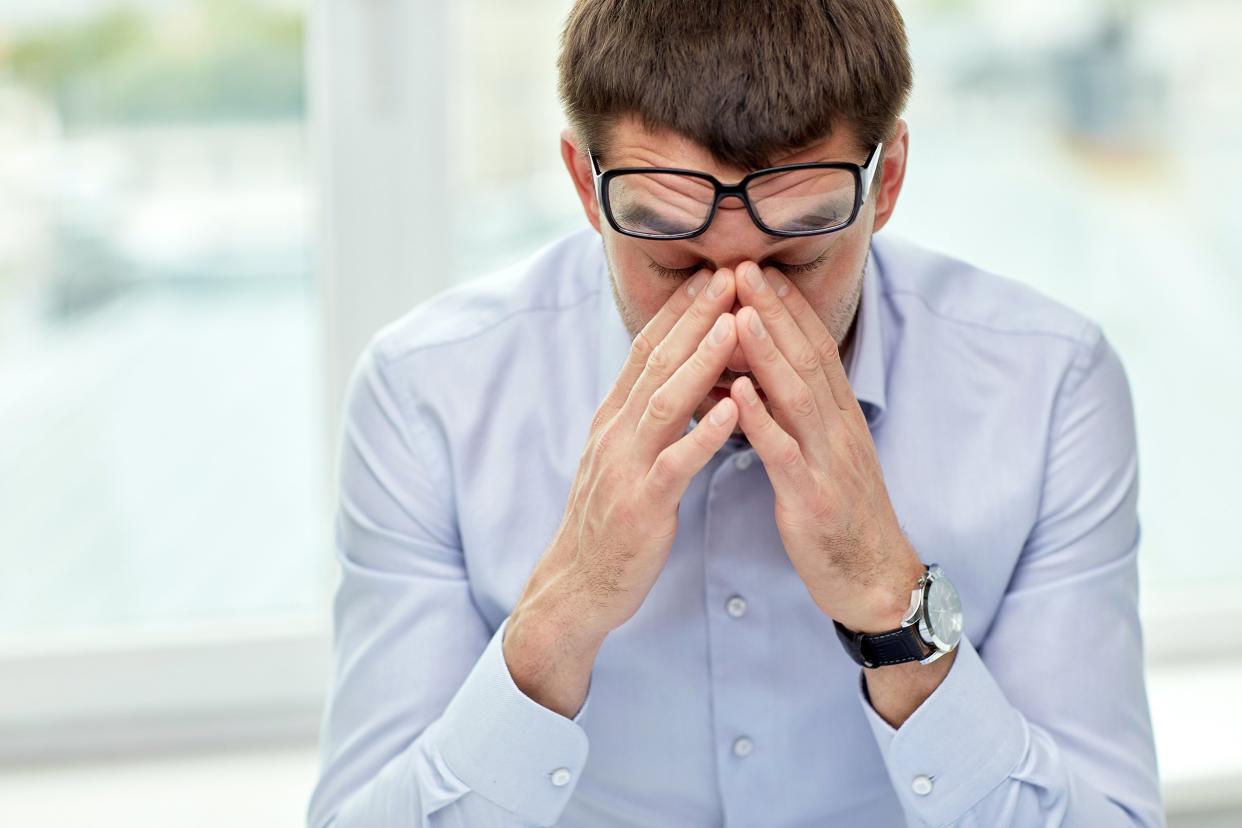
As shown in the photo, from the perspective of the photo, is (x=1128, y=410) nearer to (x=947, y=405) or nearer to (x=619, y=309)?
(x=947, y=405)

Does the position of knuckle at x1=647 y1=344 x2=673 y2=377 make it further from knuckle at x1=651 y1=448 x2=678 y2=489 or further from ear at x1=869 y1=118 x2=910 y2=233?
ear at x1=869 y1=118 x2=910 y2=233

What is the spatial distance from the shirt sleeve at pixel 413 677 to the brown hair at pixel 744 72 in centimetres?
40

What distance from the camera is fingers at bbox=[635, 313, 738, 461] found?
1.14 m

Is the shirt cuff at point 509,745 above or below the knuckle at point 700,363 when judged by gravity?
below

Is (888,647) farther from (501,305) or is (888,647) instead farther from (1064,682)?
(501,305)

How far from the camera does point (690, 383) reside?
115cm

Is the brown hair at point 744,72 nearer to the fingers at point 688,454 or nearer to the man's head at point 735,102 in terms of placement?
the man's head at point 735,102

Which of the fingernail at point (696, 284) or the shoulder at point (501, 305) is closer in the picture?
the fingernail at point (696, 284)

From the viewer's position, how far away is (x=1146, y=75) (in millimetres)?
2176

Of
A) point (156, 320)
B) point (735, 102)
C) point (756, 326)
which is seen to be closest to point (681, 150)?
point (735, 102)

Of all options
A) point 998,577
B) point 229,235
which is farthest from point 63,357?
point 998,577

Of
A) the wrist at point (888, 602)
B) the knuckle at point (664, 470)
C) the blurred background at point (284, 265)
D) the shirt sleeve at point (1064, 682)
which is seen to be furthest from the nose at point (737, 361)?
the blurred background at point (284, 265)

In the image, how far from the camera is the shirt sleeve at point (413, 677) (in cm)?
123

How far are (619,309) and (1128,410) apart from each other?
55 cm
